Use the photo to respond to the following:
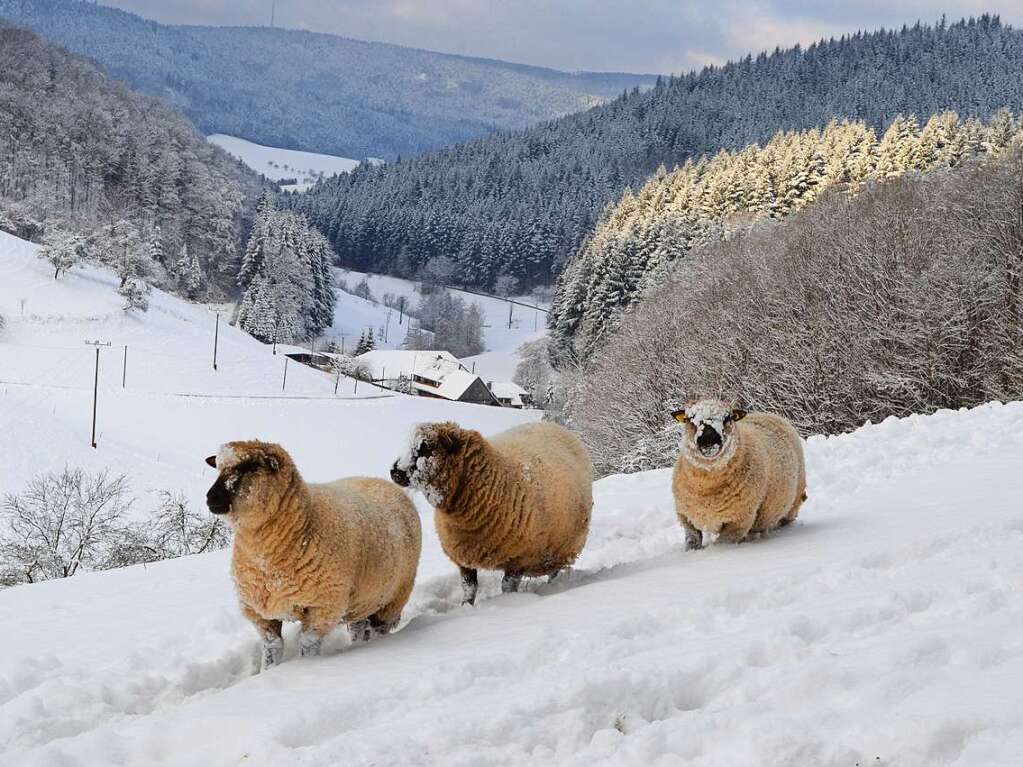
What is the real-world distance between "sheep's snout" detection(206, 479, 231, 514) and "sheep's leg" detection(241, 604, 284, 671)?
83 centimetres

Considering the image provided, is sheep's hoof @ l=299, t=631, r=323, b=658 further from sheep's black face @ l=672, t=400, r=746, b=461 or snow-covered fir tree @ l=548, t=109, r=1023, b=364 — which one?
snow-covered fir tree @ l=548, t=109, r=1023, b=364

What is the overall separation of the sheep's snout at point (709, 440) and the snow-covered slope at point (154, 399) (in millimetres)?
31635

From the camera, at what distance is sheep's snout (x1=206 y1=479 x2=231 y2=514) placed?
5711mm

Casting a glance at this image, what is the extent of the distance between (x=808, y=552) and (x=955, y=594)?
6.30 ft

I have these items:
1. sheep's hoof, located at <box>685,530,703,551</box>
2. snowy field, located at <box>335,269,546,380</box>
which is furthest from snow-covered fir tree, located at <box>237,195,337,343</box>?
sheep's hoof, located at <box>685,530,703,551</box>

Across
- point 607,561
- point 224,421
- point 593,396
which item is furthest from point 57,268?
point 607,561

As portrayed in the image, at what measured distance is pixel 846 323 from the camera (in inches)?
1139

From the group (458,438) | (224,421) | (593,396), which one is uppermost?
(458,438)

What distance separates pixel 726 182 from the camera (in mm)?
70938

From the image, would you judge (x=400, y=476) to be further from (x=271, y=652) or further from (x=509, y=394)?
(x=509, y=394)

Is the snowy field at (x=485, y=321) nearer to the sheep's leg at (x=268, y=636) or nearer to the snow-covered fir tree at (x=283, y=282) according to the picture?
the snow-covered fir tree at (x=283, y=282)

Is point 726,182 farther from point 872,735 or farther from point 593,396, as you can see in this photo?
point 872,735

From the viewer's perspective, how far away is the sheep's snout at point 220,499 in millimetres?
5711

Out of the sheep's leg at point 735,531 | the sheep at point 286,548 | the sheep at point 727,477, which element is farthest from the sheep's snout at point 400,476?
the sheep's leg at point 735,531
